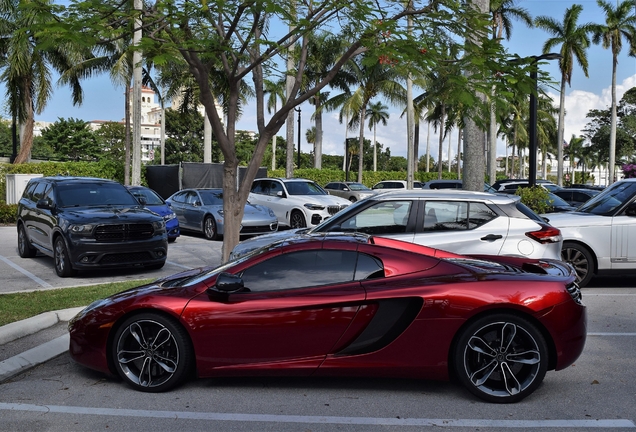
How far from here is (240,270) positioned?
Result: 5.30 meters

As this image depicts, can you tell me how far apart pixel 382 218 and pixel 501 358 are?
3.79 m

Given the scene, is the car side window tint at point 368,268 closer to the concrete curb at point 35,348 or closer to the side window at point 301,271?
the side window at point 301,271

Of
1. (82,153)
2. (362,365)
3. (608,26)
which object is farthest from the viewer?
(82,153)

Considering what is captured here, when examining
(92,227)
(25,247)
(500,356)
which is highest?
(92,227)

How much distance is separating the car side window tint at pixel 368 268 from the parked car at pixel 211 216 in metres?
12.1

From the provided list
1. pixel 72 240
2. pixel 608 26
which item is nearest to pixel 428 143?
pixel 608 26

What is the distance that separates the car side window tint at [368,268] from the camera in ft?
17.0

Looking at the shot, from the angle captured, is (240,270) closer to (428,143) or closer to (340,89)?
(340,89)

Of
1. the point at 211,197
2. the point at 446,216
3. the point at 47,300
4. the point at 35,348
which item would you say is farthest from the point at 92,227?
the point at 211,197

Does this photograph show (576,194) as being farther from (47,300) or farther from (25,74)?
(25,74)

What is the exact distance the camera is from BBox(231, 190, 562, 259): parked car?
27.6 feet

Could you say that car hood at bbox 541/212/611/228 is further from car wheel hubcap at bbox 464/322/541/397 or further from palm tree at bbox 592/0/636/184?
palm tree at bbox 592/0/636/184

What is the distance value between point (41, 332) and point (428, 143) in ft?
297

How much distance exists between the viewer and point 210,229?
18.0m
